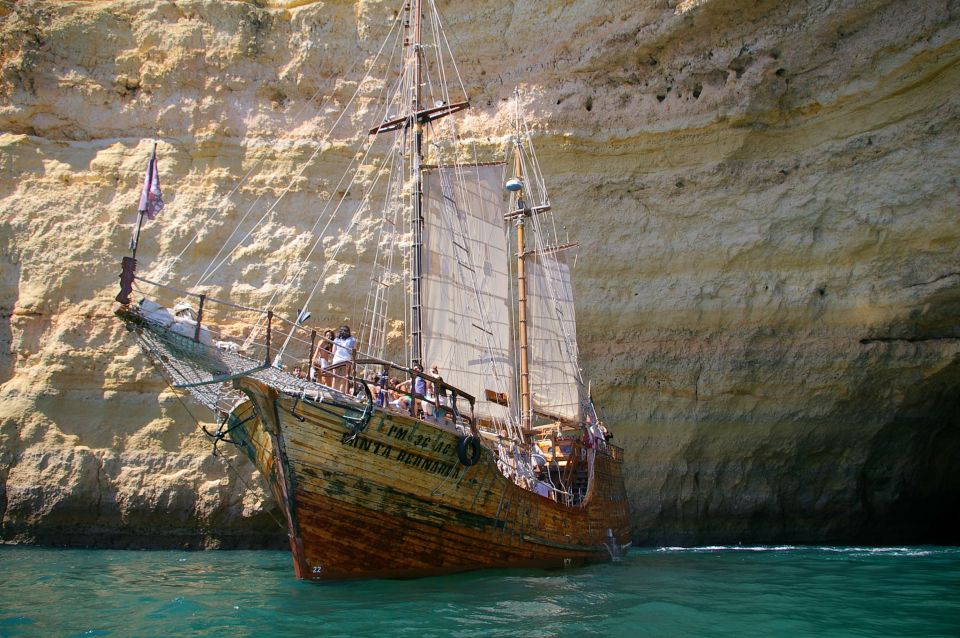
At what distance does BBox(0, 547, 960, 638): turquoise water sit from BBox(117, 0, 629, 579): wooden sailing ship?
65 cm

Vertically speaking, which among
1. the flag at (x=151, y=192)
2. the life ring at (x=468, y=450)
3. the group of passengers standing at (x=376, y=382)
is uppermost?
the flag at (x=151, y=192)

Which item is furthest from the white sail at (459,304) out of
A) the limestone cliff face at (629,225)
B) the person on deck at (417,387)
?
the limestone cliff face at (629,225)

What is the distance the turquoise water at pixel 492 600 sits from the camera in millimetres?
8289

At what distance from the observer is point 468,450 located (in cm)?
1176

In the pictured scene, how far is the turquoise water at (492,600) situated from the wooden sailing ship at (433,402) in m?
0.65

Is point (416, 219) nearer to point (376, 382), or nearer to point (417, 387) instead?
point (417, 387)

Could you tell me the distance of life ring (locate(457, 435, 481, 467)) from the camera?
11.6m

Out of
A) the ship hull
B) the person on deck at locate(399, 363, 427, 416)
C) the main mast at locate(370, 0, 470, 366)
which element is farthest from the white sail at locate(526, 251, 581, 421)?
the ship hull

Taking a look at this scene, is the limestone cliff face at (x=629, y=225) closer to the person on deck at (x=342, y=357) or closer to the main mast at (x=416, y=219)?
the main mast at (x=416, y=219)

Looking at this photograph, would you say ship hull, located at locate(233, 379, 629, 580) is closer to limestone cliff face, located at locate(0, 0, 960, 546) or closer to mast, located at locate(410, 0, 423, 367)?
mast, located at locate(410, 0, 423, 367)

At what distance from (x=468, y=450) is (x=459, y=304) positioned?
5043 millimetres

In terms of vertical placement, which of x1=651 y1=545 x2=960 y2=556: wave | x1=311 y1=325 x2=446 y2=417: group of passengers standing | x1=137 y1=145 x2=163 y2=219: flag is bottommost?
x1=651 y1=545 x2=960 y2=556: wave

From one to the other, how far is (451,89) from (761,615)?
16079 millimetres

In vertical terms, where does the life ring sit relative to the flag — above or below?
below
